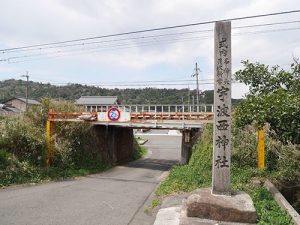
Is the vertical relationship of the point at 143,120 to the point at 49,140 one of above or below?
above

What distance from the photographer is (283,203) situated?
286 inches

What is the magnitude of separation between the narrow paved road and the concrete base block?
1.94 metres

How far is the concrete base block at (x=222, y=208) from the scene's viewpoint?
6.47 m

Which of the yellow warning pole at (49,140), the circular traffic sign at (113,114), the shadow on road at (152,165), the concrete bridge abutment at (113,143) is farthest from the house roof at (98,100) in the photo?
the yellow warning pole at (49,140)

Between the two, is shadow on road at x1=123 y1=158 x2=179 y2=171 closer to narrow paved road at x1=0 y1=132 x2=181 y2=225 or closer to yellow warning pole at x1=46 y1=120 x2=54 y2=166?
narrow paved road at x1=0 y1=132 x2=181 y2=225

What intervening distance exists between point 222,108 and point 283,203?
2.78 metres

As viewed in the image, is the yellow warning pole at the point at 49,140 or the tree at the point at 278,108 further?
the yellow warning pole at the point at 49,140

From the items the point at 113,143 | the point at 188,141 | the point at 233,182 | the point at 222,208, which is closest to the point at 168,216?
the point at 222,208

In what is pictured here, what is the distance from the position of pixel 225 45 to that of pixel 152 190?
7.62m

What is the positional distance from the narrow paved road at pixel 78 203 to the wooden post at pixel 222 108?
8.27 ft

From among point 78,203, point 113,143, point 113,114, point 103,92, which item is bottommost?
point 78,203

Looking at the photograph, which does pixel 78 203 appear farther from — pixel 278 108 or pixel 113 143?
pixel 113 143

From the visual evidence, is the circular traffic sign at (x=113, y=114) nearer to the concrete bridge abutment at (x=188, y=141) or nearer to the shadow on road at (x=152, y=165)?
the concrete bridge abutment at (x=188, y=141)

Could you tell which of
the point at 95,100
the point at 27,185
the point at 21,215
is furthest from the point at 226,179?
the point at 95,100
